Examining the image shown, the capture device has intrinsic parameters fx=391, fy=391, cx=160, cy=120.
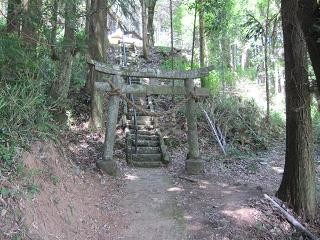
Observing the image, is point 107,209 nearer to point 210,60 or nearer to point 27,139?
point 27,139

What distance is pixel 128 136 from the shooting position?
35.0ft

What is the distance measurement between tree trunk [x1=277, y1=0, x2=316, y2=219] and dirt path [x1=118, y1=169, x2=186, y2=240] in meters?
2.08

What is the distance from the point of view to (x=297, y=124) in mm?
6625

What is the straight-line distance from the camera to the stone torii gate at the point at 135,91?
329 inches

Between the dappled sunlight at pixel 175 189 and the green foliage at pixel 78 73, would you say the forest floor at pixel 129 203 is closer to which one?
the dappled sunlight at pixel 175 189

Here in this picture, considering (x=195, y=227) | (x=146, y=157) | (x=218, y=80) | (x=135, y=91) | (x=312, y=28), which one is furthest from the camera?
(x=218, y=80)

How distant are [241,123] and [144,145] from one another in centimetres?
448

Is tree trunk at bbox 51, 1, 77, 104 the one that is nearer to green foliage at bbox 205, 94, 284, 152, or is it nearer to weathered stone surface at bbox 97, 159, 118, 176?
weathered stone surface at bbox 97, 159, 118, 176

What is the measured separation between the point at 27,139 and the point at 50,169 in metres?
0.65

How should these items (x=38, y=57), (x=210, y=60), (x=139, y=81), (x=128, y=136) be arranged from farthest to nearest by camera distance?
(x=210, y=60) < (x=139, y=81) < (x=128, y=136) < (x=38, y=57)

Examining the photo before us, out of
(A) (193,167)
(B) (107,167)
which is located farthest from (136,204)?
(A) (193,167)

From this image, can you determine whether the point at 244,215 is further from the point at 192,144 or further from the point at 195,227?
the point at 192,144

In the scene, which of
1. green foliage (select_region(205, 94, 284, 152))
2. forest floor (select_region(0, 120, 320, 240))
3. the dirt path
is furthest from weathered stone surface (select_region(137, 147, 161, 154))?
green foliage (select_region(205, 94, 284, 152))

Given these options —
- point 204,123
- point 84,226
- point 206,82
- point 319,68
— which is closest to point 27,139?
point 84,226
